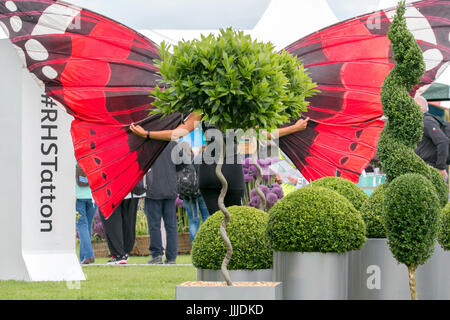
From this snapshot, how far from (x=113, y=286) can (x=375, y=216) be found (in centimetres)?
246

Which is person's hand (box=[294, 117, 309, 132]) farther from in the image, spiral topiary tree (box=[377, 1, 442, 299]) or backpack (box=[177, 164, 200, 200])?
backpack (box=[177, 164, 200, 200])

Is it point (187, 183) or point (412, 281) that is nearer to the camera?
point (412, 281)

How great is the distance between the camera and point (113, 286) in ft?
19.1

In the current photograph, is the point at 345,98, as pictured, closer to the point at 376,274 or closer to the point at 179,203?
the point at 376,274

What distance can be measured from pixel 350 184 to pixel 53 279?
271 cm

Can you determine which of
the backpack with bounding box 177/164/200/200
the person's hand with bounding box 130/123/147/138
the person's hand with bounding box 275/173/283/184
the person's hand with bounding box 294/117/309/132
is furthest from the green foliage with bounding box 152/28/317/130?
the person's hand with bounding box 275/173/283/184

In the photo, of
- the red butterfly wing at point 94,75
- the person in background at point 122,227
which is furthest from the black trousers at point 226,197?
Answer: the person in background at point 122,227

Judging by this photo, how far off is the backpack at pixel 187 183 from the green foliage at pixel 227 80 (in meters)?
4.89

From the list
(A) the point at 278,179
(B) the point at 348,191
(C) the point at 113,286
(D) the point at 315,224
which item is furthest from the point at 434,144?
(D) the point at 315,224

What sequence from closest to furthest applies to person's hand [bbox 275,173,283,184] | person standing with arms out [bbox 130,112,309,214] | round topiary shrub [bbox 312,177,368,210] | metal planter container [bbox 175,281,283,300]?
1. metal planter container [bbox 175,281,283,300]
2. round topiary shrub [bbox 312,177,368,210]
3. person standing with arms out [bbox 130,112,309,214]
4. person's hand [bbox 275,173,283,184]

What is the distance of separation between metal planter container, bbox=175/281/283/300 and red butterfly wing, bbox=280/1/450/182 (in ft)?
9.45

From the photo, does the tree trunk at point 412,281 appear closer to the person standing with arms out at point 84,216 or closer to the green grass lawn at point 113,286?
the green grass lawn at point 113,286

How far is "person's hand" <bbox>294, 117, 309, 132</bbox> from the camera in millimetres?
6344
